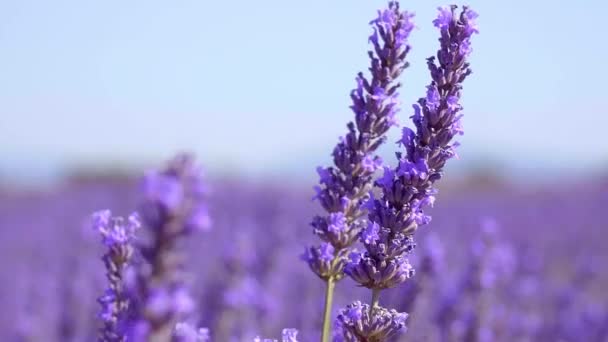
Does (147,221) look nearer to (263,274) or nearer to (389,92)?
(389,92)

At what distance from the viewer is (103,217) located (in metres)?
2.08

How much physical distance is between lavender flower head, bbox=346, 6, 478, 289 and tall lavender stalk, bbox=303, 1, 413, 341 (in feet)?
0.33

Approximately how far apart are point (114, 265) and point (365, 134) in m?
0.61

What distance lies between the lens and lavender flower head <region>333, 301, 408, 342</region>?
1962mm

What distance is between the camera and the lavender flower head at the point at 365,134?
2.07m

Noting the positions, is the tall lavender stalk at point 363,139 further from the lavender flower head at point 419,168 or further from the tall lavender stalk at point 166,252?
the tall lavender stalk at point 166,252

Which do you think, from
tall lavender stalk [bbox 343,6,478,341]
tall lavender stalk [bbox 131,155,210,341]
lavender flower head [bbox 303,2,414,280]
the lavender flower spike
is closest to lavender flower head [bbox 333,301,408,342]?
tall lavender stalk [bbox 343,6,478,341]

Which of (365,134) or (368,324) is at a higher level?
(365,134)

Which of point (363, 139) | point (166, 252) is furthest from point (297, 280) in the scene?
point (166, 252)

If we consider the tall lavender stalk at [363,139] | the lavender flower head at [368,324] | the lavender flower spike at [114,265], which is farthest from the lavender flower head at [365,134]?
the lavender flower spike at [114,265]

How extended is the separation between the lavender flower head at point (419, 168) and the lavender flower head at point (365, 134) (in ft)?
0.33

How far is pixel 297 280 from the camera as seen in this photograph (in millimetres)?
7988

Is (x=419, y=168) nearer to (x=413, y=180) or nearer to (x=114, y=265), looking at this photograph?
(x=413, y=180)

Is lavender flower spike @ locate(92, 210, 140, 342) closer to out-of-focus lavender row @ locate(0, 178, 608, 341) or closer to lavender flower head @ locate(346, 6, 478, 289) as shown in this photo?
out-of-focus lavender row @ locate(0, 178, 608, 341)
